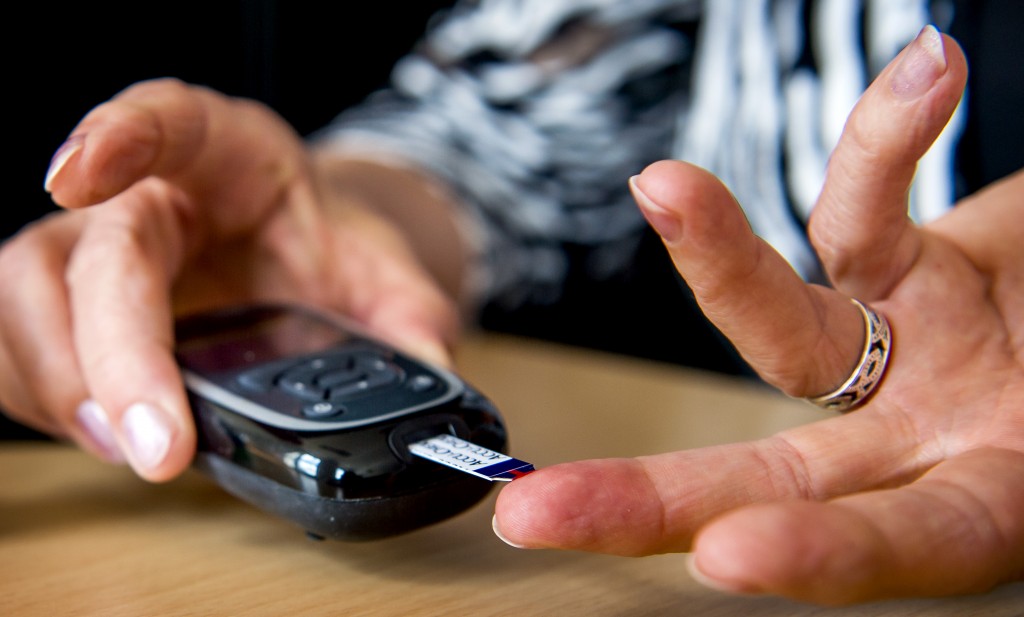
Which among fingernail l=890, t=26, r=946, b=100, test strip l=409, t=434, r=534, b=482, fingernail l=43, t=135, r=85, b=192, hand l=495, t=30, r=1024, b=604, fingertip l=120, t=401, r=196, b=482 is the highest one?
fingernail l=890, t=26, r=946, b=100

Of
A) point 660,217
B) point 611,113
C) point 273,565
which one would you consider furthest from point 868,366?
point 611,113

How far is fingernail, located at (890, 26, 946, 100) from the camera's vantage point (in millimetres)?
321

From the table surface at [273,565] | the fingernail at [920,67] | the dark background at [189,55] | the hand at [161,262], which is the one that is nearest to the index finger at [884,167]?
the fingernail at [920,67]

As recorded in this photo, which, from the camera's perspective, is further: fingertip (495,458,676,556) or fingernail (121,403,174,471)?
fingernail (121,403,174,471)

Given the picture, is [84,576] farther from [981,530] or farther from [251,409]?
[981,530]

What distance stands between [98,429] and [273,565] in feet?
0.55

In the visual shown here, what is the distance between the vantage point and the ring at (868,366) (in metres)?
0.35

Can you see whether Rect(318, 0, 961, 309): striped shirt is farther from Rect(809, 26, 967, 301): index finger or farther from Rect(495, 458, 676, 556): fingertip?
Rect(495, 458, 676, 556): fingertip

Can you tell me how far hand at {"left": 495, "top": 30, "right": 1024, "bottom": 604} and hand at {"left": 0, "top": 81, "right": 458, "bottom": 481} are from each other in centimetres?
24

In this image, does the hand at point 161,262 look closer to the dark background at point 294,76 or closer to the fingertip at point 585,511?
the fingertip at point 585,511

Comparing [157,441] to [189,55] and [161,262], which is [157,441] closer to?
[161,262]

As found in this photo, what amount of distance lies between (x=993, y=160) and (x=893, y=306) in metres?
0.35

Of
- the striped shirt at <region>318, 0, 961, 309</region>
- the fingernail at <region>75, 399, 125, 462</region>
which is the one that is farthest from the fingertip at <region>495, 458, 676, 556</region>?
the striped shirt at <region>318, 0, 961, 309</region>

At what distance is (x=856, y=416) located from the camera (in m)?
0.35
